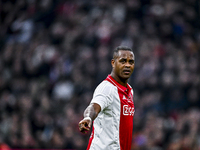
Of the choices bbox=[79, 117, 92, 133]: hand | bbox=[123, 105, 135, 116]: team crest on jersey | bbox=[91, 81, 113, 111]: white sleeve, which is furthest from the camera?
bbox=[123, 105, 135, 116]: team crest on jersey

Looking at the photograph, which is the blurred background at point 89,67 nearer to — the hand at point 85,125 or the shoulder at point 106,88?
the shoulder at point 106,88

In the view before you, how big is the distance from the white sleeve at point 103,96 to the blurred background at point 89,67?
181 inches

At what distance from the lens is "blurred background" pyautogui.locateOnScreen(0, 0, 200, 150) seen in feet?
29.3

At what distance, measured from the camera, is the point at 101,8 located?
41.4 ft

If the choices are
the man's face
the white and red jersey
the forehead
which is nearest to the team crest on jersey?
the white and red jersey

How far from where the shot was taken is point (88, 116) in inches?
131

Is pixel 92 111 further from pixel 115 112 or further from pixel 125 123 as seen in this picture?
pixel 125 123

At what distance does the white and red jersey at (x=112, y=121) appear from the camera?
3.78m

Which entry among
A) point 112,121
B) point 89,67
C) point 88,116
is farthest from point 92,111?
point 89,67

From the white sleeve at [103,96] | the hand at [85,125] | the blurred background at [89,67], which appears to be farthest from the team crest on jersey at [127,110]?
the blurred background at [89,67]

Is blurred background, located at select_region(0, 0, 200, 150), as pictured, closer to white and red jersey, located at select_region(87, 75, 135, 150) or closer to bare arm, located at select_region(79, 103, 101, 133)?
white and red jersey, located at select_region(87, 75, 135, 150)

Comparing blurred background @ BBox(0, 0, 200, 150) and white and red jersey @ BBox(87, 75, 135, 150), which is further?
blurred background @ BBox(0, 0, 200, 150)

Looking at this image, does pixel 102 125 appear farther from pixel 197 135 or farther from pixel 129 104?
pixel 197 135

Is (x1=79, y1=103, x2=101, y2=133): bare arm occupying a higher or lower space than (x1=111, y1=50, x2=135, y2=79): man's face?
lower
